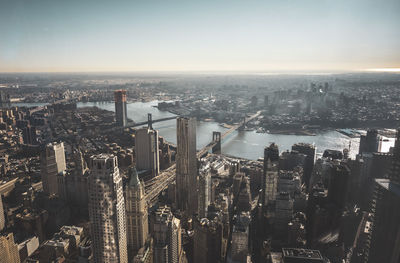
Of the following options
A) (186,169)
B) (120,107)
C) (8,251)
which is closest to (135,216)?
(8,251)

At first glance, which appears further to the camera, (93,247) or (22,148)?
(22,148)

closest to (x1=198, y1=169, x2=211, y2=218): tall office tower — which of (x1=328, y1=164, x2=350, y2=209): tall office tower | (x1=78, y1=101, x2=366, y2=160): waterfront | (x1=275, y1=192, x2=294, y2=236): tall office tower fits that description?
(x1=275, y1=192, x2=294, y2=236): tall office tower

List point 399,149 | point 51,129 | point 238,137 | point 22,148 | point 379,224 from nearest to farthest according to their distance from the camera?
1. point 379,224
2. point 399,149
3. point 22,148
4. point 51,129
5. point 238,137

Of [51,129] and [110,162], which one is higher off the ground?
[110,162]

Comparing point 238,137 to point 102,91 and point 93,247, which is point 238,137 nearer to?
point 102,91

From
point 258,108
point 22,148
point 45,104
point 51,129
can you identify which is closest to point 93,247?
point 22,148

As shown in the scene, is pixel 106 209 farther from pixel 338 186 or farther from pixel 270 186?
pixel 338 186
